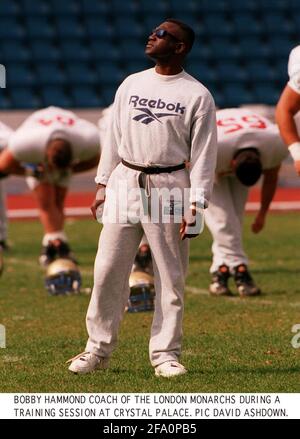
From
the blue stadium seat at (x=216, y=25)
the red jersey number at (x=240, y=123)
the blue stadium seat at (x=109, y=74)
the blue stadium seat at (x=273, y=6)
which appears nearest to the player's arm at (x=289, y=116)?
the red jersey number at (x=240, y=123)

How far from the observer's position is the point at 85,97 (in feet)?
80.2

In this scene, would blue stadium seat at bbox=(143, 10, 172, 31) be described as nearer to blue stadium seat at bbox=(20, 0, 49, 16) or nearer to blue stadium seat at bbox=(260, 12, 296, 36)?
blue stadium seat at bbox=(20, 0, 49, 16)

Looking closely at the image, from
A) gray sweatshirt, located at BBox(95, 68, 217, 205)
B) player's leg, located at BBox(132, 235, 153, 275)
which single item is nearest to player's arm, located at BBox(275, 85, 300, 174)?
gray sweatshirt, located at BBox(95, 68, 217, 205)

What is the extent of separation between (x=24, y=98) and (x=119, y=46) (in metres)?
2.93

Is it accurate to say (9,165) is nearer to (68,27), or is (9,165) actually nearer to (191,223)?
(191,223)

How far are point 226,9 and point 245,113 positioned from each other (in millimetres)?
17789

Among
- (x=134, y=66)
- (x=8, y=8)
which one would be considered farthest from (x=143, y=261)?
(x=8, y=8)

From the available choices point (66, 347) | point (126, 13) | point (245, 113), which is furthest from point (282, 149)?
point (126, 13)

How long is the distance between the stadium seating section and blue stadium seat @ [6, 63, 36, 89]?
22 millimetres

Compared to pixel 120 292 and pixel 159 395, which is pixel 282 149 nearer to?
pixel 120 292

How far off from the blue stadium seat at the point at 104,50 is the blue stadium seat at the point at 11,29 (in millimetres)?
1662

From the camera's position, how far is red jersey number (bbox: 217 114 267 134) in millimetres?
9336

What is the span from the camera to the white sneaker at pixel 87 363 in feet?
20.3

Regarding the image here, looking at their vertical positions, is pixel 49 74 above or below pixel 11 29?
below
